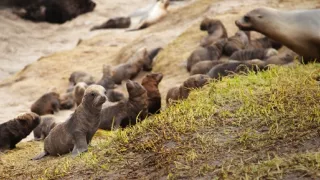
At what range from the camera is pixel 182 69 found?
11.7 m

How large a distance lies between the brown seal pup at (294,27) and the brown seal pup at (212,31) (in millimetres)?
2476

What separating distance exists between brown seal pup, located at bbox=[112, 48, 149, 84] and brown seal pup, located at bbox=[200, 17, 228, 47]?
47.8 inches

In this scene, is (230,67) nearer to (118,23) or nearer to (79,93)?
(79,93)

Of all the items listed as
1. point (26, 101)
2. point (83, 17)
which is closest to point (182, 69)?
point (26, 101)

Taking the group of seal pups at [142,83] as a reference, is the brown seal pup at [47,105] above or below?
below

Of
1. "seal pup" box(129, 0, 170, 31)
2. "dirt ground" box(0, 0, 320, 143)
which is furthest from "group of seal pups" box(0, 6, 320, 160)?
"seal pup" box(129, 0, 170, 31)

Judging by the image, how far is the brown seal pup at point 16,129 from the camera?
832 centimetres

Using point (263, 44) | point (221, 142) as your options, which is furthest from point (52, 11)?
point (221, 142)

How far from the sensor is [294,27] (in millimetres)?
8875

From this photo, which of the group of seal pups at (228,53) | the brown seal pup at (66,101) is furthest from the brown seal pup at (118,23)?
the brown seal pup at (66,101)

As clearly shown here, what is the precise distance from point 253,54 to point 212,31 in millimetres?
2140

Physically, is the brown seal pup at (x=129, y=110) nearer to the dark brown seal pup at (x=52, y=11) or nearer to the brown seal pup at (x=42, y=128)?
the brown seal pup at (x=42, y=128)

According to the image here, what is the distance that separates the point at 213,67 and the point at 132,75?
2766mm

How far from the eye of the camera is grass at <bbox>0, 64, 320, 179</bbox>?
15.6 ft
